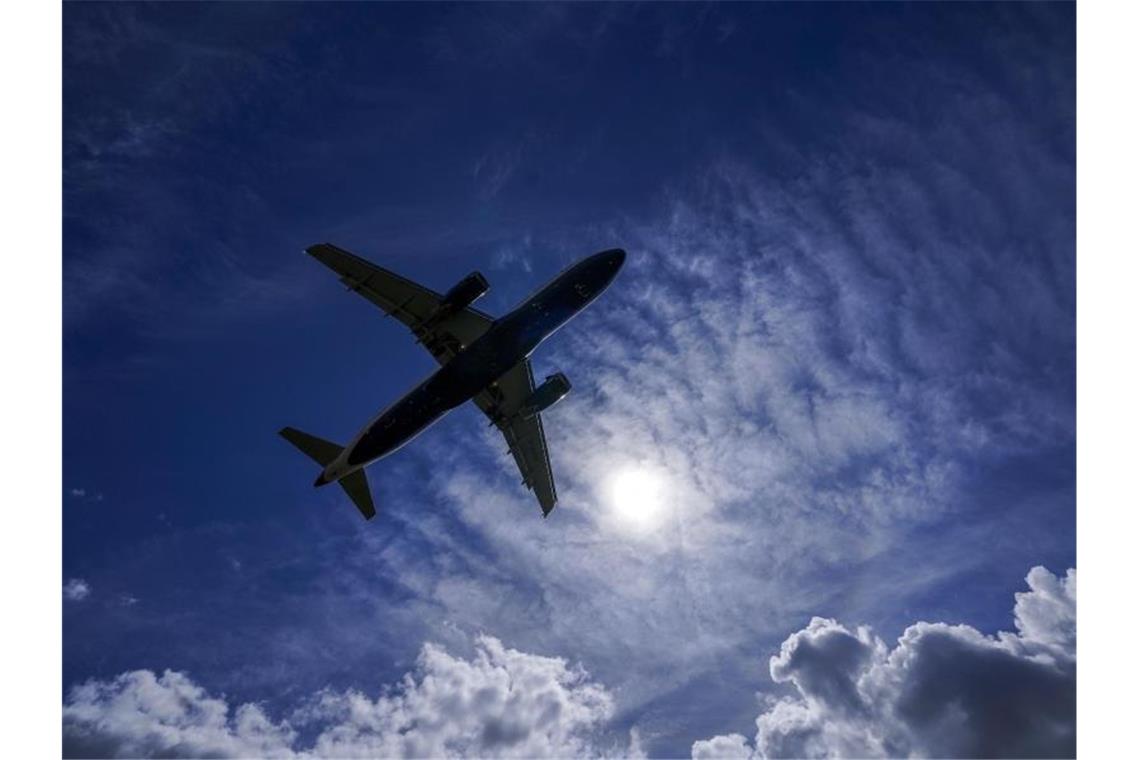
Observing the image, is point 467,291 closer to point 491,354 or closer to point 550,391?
point 491,354

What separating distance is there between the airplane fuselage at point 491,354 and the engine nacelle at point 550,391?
5.98 meters

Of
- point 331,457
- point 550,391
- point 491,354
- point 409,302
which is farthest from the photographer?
point 331,457

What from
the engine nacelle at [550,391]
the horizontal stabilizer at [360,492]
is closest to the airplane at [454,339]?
Answer: the engine nacelle at [550,391]

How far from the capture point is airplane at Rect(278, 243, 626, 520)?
4997 centimetres

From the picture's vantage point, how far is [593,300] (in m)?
51.9

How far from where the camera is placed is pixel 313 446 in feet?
192

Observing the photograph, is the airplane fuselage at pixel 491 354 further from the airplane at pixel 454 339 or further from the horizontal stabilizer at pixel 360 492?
the horizontal stabilizer at pixel 360 492

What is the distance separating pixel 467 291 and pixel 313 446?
20619 millimetres

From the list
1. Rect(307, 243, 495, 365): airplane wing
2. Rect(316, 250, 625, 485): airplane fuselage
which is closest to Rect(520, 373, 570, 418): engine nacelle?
→ Rect(316, 250, 625, 485): airplane fuselage

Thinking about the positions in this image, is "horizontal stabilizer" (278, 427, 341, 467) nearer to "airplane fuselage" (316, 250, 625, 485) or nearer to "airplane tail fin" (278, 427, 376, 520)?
"airplane tail fin" (278, 427, 376, 520)

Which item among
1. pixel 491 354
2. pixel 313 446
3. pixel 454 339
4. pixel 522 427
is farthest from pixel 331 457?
pixel 491 354

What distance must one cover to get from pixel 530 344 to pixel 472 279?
7066 millimetres

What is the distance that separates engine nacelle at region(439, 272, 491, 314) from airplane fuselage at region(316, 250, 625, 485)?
3.91 m

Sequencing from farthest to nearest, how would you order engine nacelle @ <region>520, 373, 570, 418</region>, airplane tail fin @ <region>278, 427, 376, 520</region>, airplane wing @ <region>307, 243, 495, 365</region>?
airplane tail fin @ <region>278, 427, 376, 520</region>, engine nacelle @ <region>520, 373, 570, 418</region>, airplane wing @ <region>307, 243, 495, 365</region>
